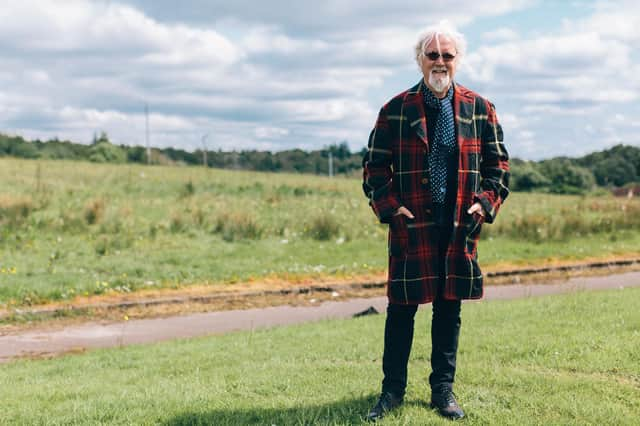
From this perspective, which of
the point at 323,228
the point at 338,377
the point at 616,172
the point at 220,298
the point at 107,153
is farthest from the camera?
the point at 616,172

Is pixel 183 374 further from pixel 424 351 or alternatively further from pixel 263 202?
pixel 263 202

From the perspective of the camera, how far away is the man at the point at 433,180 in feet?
14.1

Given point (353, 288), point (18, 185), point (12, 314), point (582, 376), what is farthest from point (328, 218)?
point (582, 376)

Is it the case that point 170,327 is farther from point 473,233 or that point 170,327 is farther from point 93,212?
point 93,212

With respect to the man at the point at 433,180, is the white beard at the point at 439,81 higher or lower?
higher

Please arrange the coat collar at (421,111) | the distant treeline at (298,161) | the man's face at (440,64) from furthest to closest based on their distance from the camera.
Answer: the distant treeline at (298,161) < the coat collar at (421,111) < the man's face at (440,64)

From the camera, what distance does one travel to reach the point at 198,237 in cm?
1688

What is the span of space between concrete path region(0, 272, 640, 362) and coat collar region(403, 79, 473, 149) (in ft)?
19.6

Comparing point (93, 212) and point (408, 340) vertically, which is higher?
point (408, 340)

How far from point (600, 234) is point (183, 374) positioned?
15.8m

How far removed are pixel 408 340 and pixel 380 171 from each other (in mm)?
1097

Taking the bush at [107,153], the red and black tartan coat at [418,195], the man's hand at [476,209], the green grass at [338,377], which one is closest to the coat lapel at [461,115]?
the red and black tartan coat at [418,195]

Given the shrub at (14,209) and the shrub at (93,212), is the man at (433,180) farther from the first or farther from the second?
the shrub at (93,212)

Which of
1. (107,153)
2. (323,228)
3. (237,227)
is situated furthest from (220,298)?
(107,153)
